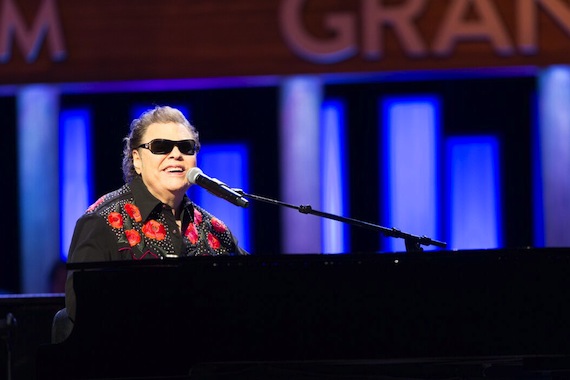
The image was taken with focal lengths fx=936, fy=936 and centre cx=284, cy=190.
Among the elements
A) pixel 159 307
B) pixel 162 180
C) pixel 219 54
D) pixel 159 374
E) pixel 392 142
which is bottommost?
pixel 159 374

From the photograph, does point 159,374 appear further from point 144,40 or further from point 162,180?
point 144,40

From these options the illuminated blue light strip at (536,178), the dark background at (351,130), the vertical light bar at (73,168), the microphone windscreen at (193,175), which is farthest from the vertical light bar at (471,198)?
the microphone windscreen at (193,175)

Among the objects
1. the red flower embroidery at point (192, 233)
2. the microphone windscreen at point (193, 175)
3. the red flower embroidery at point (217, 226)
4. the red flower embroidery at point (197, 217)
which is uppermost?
the microphone windscreen at point (193, 175)

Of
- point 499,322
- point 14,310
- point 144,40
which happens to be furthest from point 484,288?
point 144,40

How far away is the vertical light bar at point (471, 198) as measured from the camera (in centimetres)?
692

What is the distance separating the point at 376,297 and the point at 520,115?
13.3ft

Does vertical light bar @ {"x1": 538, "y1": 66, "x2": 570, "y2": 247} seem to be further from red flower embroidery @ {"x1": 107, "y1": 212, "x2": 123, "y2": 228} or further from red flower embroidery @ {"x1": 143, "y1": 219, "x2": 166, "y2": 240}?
red flower embroidery @ {"x1": 107, "y1": 212, "x2": 123, "y2": 228}

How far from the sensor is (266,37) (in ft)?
22.4

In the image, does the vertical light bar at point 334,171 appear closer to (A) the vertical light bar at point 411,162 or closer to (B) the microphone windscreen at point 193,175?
(A) the vertical light bar at point 411,162

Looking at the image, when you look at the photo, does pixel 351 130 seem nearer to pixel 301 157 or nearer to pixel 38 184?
pixel 301 157

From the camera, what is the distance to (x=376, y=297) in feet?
10.2

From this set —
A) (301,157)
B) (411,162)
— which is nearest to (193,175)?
(301,157)

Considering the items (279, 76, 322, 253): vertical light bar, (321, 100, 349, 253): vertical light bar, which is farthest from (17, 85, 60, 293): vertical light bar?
(321, 100, 349, 253): vertical light bar

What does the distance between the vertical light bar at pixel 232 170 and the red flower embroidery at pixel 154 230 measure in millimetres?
2907
